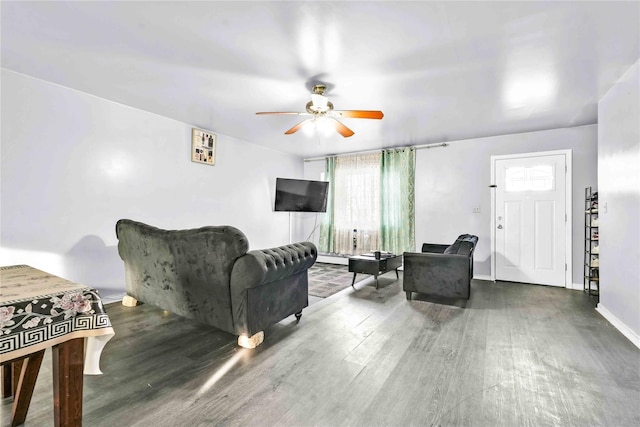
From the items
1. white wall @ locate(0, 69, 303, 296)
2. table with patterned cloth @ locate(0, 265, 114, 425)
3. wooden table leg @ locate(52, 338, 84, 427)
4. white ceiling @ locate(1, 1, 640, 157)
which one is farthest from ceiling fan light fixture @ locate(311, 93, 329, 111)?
wooden table leg @ locate(52, 338, 84, 427)

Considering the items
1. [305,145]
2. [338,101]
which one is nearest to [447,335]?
[338,101]

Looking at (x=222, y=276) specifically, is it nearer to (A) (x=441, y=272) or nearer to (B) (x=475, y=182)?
(A) (x=441, y=272)

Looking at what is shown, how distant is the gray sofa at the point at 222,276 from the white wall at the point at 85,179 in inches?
31.2

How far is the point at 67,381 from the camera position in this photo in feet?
3.80

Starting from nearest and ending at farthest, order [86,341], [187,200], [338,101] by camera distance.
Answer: [86,341]
[338,101]
[187,200]

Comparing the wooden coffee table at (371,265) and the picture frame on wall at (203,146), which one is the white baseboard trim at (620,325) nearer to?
the wooden coffee table at (371,265)

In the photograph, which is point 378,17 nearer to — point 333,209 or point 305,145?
point 305,145

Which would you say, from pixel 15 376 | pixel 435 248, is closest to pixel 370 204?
pixel 435 248

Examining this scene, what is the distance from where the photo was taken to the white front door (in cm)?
435

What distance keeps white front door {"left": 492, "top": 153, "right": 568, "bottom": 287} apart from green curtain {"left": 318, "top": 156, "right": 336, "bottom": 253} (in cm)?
298

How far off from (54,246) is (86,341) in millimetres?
2446

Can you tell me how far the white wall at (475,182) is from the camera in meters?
4.26

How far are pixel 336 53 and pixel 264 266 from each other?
1.76 meters

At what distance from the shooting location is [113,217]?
3535mm
